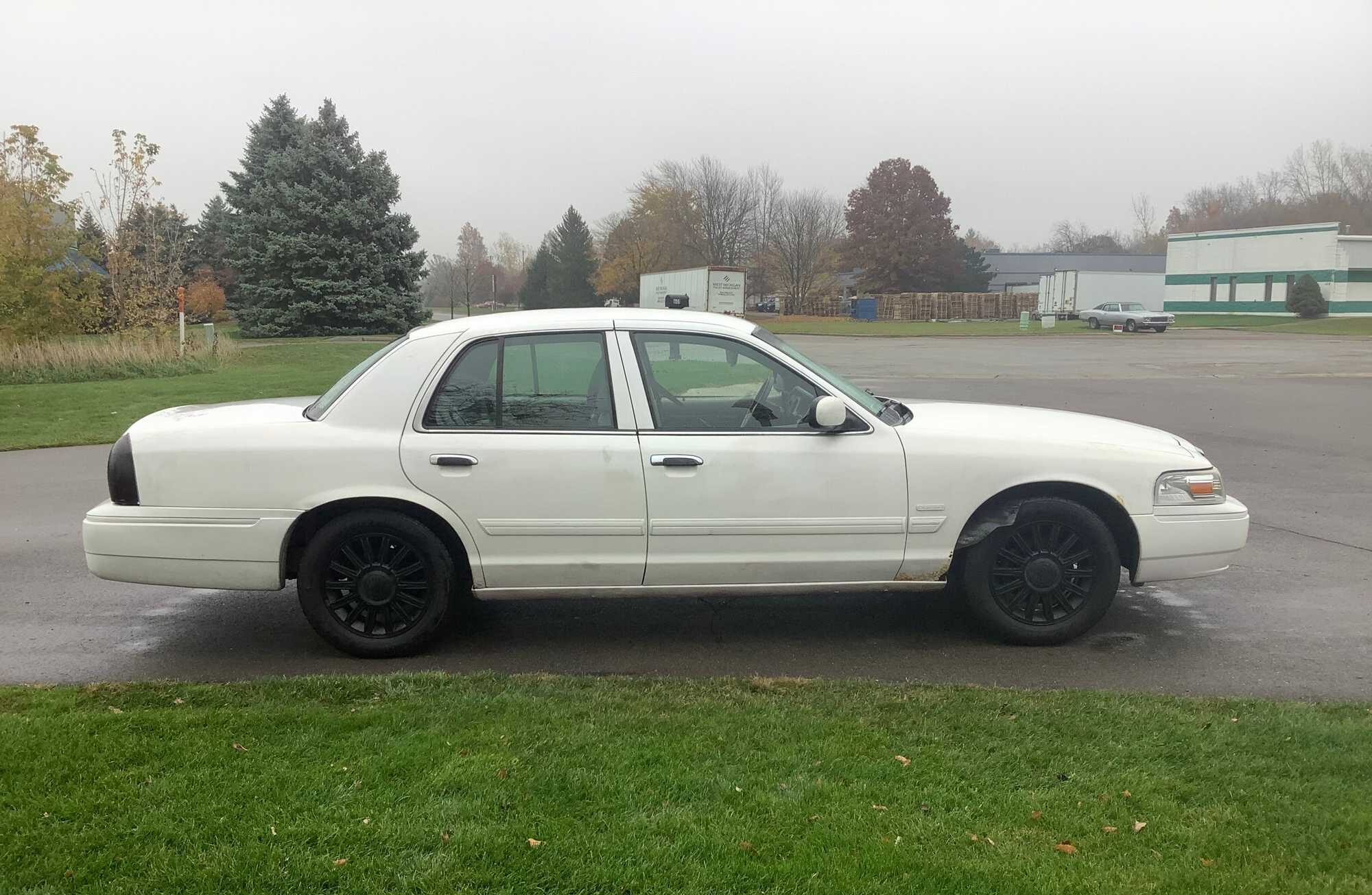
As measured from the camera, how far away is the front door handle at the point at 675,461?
479 cm

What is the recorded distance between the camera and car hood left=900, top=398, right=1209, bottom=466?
5.04 m

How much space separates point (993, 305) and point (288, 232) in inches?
1849

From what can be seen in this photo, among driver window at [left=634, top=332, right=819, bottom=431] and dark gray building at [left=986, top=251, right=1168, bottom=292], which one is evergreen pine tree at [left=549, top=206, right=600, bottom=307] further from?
driver window at [left=634, top=332, right=819, bottom=431]

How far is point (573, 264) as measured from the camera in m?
85.4

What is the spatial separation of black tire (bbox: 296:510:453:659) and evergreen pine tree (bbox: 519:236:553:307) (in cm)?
8284

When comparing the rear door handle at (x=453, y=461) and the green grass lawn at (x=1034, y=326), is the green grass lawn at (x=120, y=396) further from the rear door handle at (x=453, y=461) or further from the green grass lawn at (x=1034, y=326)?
the green grass lawn at (x=1034, y=326)

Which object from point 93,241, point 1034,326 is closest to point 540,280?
point 1034,326

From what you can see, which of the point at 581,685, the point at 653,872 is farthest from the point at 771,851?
the point at 581,685

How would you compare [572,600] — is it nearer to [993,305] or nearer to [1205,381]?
[1205,381]

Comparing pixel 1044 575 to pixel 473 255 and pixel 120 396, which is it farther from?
pixel 473 255

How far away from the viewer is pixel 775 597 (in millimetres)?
6145

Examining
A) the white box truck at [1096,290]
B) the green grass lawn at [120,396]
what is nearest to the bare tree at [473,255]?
the white box truck at [1096,290]

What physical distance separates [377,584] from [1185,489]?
3.93 m

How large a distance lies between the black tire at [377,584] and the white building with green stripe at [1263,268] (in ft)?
202
